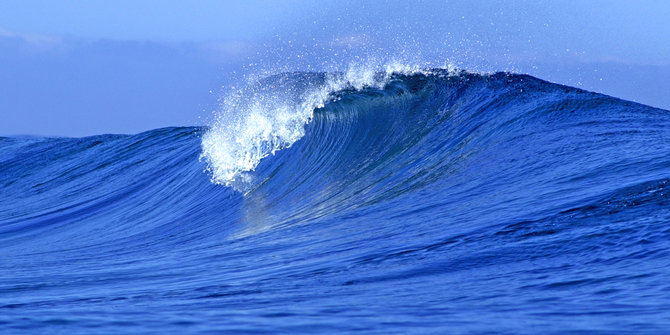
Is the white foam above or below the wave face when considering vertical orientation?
above

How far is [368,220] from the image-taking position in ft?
19.6

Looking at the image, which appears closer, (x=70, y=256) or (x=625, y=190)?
(x=625, y=190)

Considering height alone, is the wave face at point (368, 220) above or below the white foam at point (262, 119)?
below

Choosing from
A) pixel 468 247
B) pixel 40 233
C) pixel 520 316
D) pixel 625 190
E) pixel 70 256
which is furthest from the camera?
pixel 40 233

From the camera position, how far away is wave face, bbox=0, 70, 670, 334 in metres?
3.09

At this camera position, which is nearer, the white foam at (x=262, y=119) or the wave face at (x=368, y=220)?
the wave face at (x=368, y=220)

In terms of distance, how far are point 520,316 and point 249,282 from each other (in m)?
1.80

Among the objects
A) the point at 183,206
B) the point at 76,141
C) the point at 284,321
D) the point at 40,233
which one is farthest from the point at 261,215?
the point at 76,141

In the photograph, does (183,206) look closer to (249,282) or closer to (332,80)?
(332,80)

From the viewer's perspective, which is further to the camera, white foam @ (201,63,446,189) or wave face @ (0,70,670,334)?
white foam @ (201,63,446,189)

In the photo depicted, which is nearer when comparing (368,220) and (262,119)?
(368,220)

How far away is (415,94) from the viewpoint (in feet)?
32.7

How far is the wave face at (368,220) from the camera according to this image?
3.09 m

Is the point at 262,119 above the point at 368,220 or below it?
above
